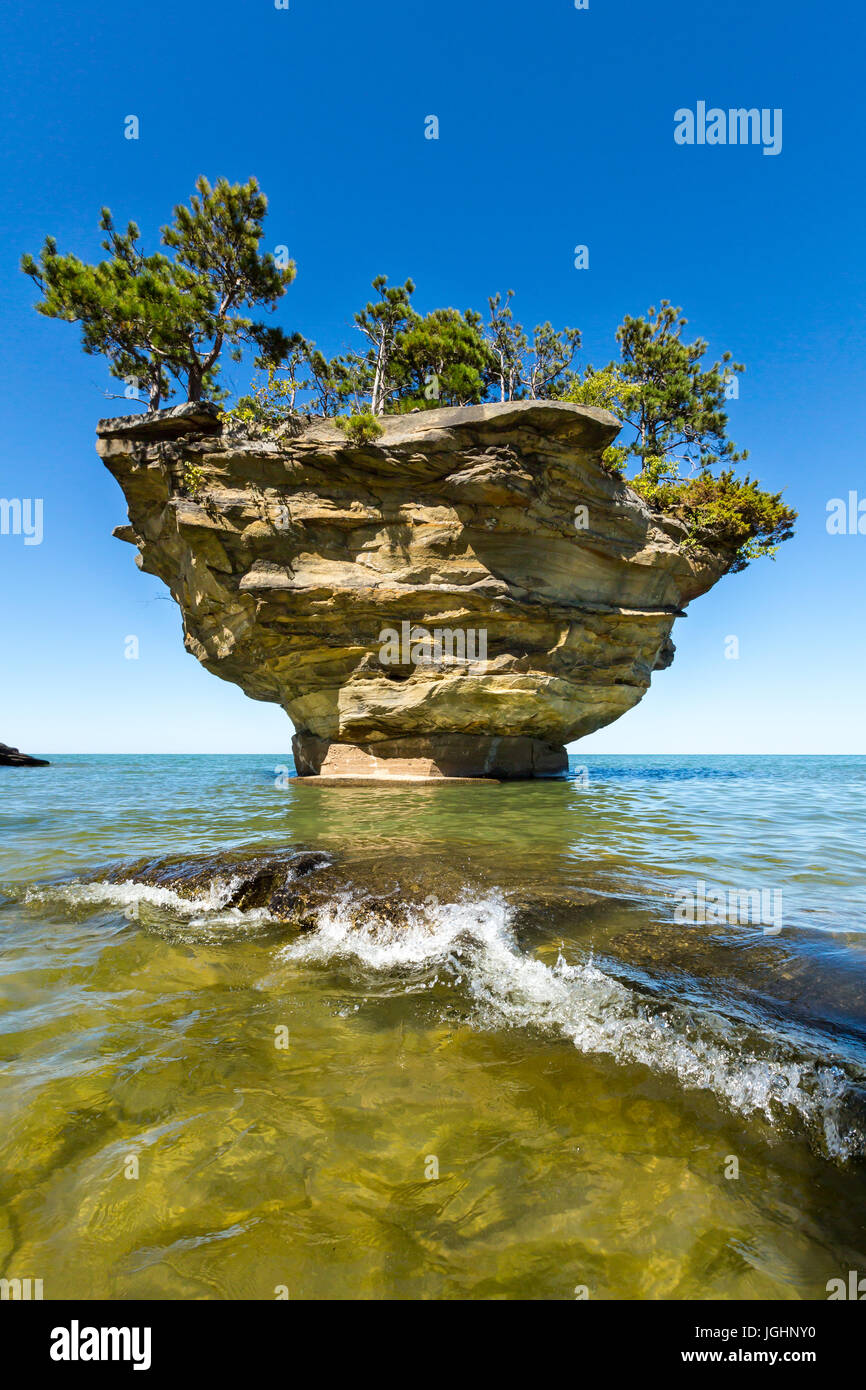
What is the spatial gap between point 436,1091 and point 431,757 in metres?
17.7

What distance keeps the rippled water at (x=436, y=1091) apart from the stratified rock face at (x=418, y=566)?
43.4 feet

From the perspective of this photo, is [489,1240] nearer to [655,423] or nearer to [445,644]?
[445,644]

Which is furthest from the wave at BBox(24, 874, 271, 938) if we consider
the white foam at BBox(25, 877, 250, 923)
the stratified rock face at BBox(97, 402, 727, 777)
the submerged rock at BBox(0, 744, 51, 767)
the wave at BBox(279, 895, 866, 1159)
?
the submerged rock at BBox(0, 744, 51, 767)

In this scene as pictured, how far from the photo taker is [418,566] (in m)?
18.4

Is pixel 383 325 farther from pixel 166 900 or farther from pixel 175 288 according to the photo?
pixel 166 900

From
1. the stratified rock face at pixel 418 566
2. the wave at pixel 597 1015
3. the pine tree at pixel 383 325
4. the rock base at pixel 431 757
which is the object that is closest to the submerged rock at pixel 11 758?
the stratified rock face at pixel 418 566

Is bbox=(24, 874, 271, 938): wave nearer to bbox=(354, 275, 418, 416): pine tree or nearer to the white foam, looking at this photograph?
the white foam

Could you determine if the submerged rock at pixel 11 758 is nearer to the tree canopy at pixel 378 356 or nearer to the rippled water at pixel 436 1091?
the tree canopy at pixel 378 356

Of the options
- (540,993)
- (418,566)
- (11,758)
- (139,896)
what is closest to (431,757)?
(418,566)

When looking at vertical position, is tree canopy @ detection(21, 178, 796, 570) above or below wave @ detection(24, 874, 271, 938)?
above

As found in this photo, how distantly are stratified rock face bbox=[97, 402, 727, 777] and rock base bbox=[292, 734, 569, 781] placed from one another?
8 centimetres

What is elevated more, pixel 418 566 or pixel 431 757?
pixel 418 566

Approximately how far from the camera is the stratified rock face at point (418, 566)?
17.0m

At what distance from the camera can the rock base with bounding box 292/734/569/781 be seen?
67.5 ft
